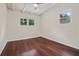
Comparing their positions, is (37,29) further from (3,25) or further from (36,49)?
(3,25)

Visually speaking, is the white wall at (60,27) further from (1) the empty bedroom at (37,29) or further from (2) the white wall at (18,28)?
(2) the white wall at (18,28)

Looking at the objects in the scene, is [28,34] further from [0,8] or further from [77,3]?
[77,3]

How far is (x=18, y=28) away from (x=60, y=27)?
601 mm

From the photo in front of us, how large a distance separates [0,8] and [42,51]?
0.83m

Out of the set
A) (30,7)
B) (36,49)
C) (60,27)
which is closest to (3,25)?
(30,7)

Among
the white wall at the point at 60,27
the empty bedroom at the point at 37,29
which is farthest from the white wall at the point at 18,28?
the white wall at the point at 60,27

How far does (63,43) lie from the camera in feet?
5.41

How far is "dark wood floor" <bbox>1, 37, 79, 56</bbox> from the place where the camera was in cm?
160

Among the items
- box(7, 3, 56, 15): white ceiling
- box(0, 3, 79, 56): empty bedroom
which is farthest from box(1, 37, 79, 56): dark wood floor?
box(7, 3, 56, 15): white ceiling

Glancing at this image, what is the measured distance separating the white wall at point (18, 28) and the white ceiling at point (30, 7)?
6 cm

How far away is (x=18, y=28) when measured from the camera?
1.63 meters

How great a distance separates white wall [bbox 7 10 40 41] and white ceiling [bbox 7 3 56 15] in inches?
2.2

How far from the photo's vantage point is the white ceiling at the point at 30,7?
63.2 inches

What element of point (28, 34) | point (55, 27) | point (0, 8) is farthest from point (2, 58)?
point (55, 27)
